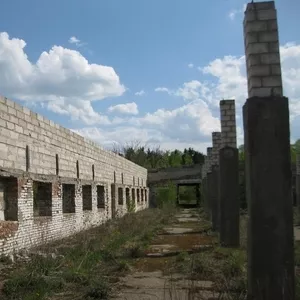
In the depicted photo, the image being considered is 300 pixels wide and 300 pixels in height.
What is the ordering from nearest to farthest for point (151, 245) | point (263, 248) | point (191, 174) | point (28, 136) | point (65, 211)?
point (263, 248), point (28, 136), point (151, 245), point (65, 211), point (191, 174)

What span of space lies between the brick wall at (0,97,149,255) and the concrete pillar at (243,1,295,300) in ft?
18.2

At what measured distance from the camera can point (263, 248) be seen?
5523mm

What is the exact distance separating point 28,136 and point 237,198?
5332 millimetres

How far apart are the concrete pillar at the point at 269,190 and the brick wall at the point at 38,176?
555 cm

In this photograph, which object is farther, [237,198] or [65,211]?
[65,211]

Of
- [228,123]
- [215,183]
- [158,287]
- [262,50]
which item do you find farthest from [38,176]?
[262,50]

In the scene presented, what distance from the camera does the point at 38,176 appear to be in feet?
37.4

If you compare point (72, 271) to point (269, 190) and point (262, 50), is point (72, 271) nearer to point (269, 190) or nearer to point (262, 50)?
point (269, 190)

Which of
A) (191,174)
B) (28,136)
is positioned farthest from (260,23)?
(191,174)

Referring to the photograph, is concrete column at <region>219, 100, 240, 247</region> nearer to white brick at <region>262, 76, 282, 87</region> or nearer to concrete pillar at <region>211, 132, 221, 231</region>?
concrete pillar at <region>211, 132, 221, 231</region>

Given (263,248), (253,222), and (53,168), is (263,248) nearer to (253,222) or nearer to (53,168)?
(253,222)

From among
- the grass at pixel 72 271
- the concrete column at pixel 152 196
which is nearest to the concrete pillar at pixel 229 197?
the grass at pixel 72 271

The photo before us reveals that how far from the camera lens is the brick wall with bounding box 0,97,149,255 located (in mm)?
9805

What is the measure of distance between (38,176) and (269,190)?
7198 millimetres
